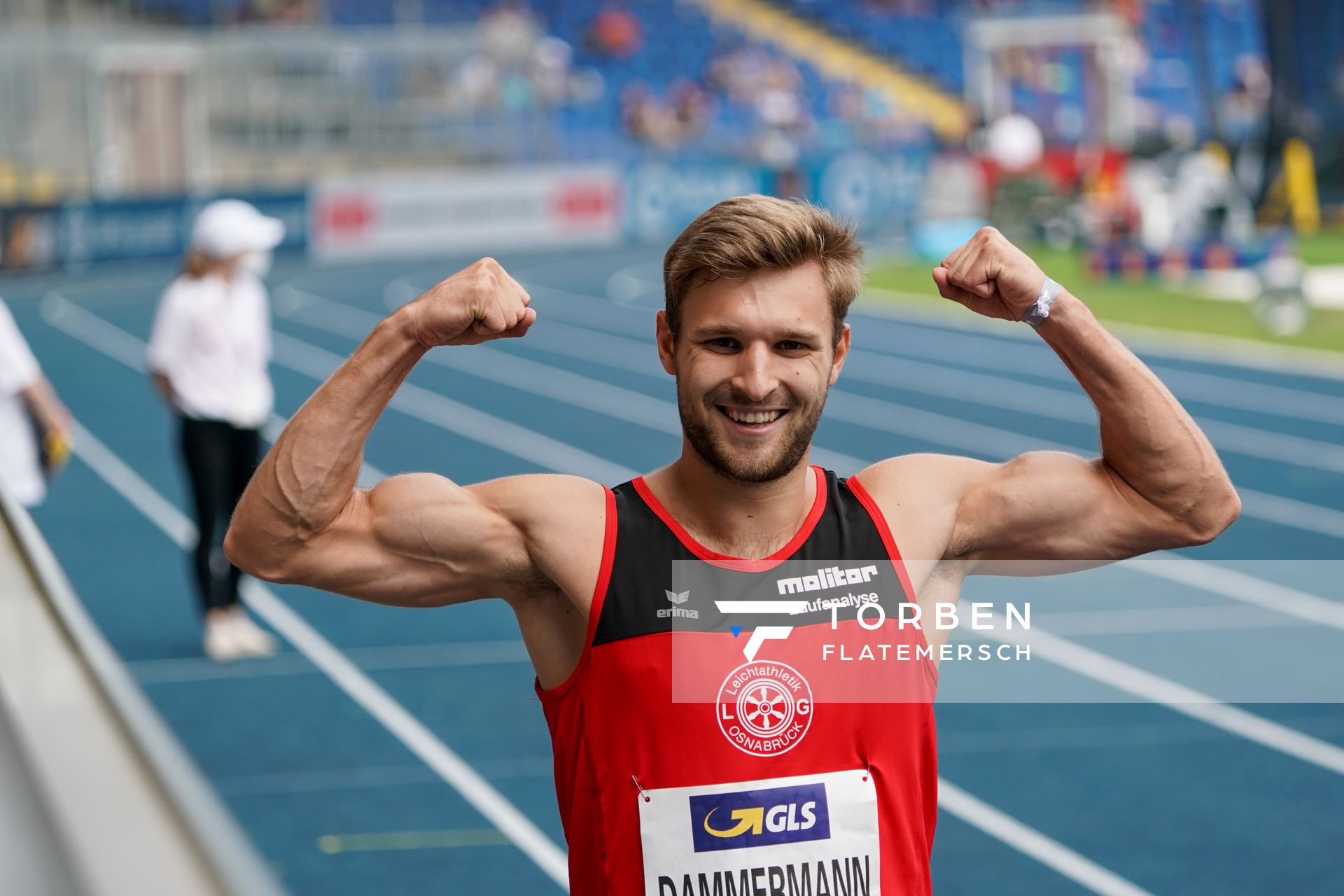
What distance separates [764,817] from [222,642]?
512 cm

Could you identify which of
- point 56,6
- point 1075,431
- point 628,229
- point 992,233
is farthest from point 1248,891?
point 56,6

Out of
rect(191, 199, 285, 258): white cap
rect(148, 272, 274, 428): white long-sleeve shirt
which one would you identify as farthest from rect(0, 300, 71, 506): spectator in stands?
rect(191, 199, 285, 258): white cap

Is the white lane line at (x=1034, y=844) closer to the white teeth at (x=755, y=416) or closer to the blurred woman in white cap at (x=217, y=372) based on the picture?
the white teeth at (x=755, y=416)

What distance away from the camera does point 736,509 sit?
240 centimetres

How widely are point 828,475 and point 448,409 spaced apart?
1091cm

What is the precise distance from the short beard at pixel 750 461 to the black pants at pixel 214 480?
4.84 meters

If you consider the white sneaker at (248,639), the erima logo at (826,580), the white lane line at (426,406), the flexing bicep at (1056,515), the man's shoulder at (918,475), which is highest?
the man's shoulder at (918,475)

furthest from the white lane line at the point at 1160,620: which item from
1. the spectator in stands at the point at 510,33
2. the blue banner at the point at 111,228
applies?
the spectator in stands at the point at 510,33

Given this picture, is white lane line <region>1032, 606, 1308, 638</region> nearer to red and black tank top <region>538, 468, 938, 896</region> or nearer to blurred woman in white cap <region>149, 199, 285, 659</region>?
blurred woman in white cap <region>149, 199, 285, 659</region>

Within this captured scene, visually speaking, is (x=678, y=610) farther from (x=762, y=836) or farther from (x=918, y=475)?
(x=918, y=475)

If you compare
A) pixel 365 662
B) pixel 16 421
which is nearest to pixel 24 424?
pixel 16 421

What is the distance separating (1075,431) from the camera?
11688mm

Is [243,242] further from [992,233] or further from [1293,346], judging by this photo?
[1293,346]

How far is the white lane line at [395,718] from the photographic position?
16.4 ft
